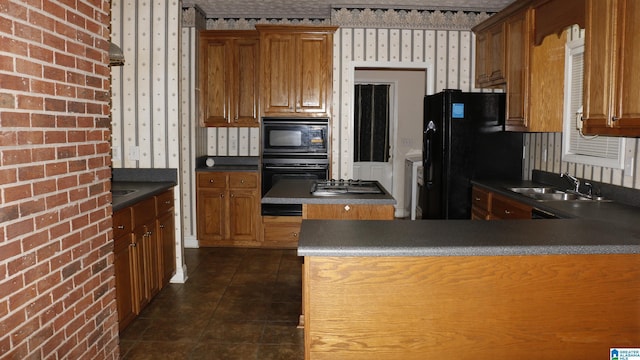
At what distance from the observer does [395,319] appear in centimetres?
195

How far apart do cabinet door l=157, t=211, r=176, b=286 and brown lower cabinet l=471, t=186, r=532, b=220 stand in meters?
2.59

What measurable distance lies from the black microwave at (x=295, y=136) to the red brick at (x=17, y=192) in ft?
12.7

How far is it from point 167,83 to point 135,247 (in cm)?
152

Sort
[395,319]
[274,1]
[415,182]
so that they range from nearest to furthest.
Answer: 1. [395,319]
2. [274,1]
3. [415,182]

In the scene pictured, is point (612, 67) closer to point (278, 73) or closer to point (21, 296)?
point (21, 296)

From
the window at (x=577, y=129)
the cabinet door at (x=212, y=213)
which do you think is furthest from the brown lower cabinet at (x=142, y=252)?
the window at (x=577, y=129)

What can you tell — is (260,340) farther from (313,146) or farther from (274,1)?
(274,1)

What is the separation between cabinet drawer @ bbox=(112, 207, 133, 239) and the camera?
2.98 meters

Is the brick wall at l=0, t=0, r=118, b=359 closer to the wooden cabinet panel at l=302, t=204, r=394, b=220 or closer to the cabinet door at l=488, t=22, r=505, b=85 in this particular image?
the wooden cabinet panel at l=302, t=204, r=394, b=220

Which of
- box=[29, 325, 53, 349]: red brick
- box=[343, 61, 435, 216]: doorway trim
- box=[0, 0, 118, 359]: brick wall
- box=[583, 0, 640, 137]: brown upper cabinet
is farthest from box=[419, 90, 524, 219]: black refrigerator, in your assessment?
box=[29, 325, 53, 349]: red brick

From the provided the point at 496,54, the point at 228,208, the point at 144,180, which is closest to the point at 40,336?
the point at 144,180

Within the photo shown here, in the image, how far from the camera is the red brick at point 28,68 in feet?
5.86

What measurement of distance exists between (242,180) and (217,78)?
46.5 inches

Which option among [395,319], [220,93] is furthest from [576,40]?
[220,93]
